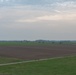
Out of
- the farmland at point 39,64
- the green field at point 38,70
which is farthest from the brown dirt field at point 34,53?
the green field at point 38,70

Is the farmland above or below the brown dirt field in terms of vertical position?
above

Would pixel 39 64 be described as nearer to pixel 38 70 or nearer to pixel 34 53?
pixel 38 70

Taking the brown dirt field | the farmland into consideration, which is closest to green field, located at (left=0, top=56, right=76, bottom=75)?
the farmland

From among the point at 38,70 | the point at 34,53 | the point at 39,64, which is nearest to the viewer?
the point at 38,70

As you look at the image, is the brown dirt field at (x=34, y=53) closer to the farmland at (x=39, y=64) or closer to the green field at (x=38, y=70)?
the farmland at (x=39, y=64)

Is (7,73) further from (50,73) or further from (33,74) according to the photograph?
(50,73)

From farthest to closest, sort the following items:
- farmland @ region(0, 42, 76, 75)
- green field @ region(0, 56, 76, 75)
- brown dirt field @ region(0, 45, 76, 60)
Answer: brown dirt field @ region(0, 45, 76, 60), farmland @ region(0, 42, 76, 75), green field @ region(0, 56, 76, 75)

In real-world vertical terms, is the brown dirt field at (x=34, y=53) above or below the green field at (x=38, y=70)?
below

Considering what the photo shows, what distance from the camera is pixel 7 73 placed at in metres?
20.9

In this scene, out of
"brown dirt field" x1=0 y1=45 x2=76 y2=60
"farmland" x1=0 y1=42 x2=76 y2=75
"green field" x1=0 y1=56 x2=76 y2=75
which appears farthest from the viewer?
"brown dirt field" x1=0 y1=45 x2=76 y2=60

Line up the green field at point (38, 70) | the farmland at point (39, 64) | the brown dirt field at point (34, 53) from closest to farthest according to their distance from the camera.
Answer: the green field at point (38, 70) < the farmland at point (39, 64) < the brown dirt field at point (34, 53)

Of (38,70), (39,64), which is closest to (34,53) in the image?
(39,64)

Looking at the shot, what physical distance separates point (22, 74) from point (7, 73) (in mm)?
1306

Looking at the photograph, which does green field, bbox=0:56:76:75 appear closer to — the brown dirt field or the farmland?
the farmland
